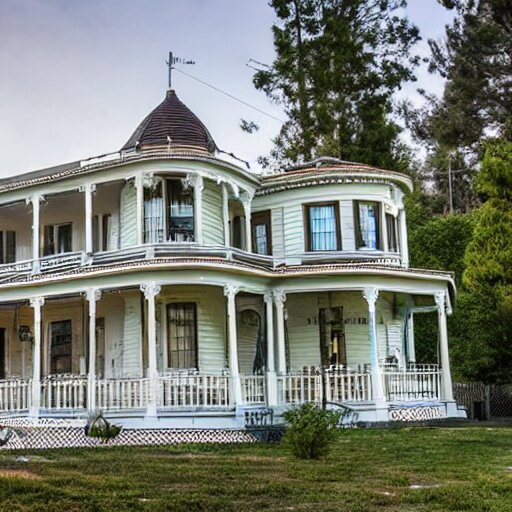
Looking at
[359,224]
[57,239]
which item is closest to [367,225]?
[359,224]

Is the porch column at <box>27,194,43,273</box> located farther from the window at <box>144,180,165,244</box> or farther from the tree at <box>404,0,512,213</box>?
the tree at <box>404,0,512,213</box>

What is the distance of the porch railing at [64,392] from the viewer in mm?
23906

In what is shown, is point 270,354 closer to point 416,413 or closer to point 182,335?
point 182,335

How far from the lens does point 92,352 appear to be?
24.0 meters

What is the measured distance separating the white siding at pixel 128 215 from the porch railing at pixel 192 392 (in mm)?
5299

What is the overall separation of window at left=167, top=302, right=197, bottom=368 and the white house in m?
0.04

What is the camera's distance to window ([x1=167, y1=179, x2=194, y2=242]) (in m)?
26.1

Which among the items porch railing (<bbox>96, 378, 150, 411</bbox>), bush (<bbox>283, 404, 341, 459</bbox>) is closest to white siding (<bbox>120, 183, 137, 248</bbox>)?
porch railing (<bbox>96, 378, 150, 411</bbox>)

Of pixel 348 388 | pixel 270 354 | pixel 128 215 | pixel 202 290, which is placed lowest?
pixel 348 388

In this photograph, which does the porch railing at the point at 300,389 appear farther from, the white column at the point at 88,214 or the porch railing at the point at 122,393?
A: the white column at the point at 88,214

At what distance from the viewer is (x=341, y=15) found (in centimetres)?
4697

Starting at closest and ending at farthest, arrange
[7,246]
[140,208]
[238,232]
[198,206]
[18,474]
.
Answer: [18,474] → [140,208] → [198,206] → [238,232] → [7,246]

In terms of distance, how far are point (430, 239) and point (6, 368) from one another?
19.9 meters

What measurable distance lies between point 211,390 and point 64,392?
3.96 meters
